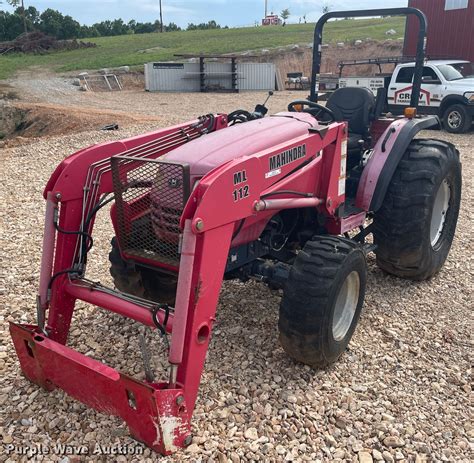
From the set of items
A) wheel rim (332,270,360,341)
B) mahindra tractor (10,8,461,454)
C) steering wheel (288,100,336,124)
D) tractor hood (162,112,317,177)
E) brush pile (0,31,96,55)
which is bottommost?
wheel rim (332,270,360,341)

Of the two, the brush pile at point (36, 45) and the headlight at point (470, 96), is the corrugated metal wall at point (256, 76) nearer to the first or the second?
the headlight at point (470, 96)

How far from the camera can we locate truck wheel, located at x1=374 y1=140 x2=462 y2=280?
4.14 meters

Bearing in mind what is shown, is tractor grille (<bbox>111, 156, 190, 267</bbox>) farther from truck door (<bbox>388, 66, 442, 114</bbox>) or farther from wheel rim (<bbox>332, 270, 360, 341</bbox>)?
truck door (<bbox>388, 66, 442, 114</bbox>)

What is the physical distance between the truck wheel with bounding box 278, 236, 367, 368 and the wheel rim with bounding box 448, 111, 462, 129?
10.9 meters

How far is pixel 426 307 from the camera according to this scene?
421 cm

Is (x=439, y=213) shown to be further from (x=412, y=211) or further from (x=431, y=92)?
(x=431, y=92)

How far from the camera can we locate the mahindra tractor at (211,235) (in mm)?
2555

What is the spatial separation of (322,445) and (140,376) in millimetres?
1182

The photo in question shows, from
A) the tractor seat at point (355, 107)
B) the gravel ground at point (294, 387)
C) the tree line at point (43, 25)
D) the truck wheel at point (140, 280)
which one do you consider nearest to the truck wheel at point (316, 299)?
the gravel ground at point (294, 387)

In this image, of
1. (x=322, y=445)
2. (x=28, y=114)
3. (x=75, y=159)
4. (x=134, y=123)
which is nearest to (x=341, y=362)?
(x=322, y=445)

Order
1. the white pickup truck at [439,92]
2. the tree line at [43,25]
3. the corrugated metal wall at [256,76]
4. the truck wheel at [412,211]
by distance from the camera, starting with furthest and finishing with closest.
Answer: the tree line at [43,25], the corrugated metal wall at [256,76], the white pickup truck at [439,92], the truck wheel at [412,211]

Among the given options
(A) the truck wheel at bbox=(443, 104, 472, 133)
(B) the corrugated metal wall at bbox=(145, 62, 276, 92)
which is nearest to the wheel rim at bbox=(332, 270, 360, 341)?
(A) the truck wheel at bbox=(443, 104, 472, 133)

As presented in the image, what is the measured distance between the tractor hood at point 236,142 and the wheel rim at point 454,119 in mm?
10363

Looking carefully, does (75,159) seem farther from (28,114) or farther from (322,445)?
(28,114)
